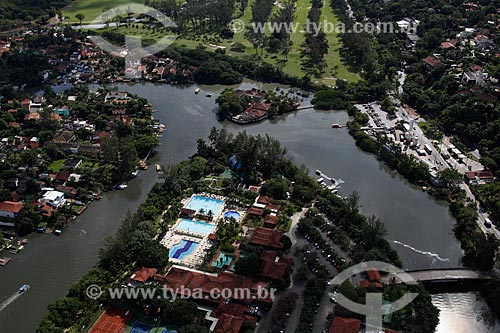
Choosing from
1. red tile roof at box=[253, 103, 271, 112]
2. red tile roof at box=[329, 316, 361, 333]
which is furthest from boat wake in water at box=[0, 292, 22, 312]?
red tile roof at box=[253, 103, 271, 112]

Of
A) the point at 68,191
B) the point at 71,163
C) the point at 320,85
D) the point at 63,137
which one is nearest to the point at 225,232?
the point at 68,191

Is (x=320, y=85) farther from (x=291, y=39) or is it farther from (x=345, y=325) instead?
(x=345, y=325)

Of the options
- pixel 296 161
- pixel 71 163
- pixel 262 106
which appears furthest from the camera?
pixel 262 106

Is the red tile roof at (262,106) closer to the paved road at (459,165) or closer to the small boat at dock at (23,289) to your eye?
the paved road at (459,165)

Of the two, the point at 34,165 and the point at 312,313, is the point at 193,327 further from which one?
the point at 34,165

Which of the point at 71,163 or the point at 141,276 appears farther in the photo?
the point at 71,163

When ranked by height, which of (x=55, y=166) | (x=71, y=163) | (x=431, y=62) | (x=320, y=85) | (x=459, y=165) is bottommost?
(x=55, y=166)
